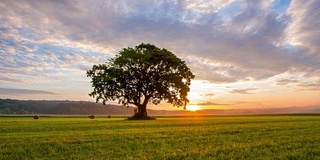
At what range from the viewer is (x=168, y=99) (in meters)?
63.4

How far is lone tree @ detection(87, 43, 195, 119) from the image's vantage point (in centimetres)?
6078

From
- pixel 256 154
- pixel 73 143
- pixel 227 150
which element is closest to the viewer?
pixel 256 154

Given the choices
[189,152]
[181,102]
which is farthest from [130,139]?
[181,102]

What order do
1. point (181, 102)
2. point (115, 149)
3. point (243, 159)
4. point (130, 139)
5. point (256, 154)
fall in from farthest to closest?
point (181, 102), point (130, 139), point (115, 149), point (256, 154), point (243, 159)

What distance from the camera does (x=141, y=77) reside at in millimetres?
61562

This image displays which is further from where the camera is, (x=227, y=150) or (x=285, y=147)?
(x=285, y=147)

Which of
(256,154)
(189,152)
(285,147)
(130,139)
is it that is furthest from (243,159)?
(130,139)

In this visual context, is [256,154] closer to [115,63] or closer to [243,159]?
[243,159]

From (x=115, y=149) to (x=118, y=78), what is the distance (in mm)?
46964

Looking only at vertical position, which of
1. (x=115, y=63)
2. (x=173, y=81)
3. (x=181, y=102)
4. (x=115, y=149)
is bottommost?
(x=115, y=149)

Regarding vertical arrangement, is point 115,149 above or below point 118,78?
below

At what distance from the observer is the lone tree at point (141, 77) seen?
199ft

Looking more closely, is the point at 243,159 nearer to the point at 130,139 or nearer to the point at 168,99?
the point at 130,139

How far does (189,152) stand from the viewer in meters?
12.7
